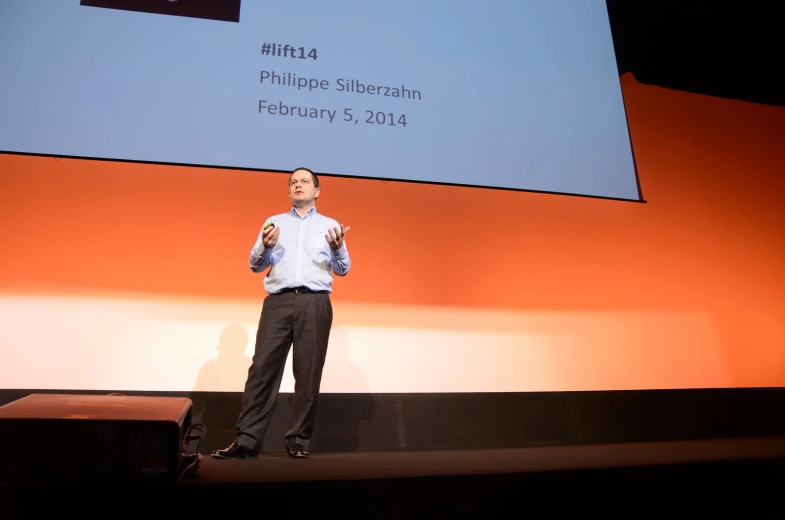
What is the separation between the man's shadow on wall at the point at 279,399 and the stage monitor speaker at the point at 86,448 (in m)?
1.33

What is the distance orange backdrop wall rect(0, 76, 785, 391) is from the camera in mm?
2652

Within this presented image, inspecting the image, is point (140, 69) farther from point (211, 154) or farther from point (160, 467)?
point (160, 467)

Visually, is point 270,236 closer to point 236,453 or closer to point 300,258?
point 300,258

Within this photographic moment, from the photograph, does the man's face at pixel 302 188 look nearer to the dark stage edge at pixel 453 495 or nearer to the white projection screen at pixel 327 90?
the white projection screen at pixel 327 90

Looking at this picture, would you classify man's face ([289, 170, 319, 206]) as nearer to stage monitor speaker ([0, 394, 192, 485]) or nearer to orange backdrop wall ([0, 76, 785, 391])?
orange backdrop wall ([0, 76, 785, 391])

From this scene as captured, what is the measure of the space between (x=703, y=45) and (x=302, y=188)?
2940mm

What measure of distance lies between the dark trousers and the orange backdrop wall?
0.58 m

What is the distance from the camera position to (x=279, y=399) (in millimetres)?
2656

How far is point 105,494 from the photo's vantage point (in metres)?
1.15

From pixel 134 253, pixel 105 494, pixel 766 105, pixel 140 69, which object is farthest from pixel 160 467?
pixel 766 105

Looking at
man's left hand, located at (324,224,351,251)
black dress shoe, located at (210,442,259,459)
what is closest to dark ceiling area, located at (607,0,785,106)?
man's left hand, located at (324,224,351,251)

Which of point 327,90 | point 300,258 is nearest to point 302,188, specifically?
point 300,258

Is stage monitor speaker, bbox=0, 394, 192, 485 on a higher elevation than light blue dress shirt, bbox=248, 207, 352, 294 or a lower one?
lower

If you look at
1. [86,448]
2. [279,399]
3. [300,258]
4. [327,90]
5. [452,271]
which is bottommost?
[86,448]
